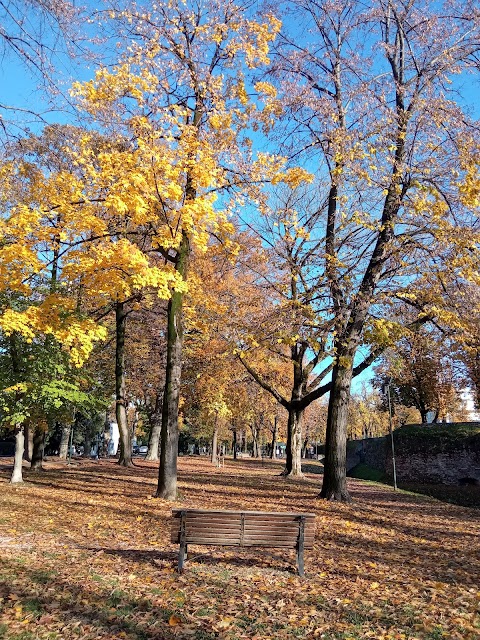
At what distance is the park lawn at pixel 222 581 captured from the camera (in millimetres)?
4484

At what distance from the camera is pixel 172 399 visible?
1198 cm

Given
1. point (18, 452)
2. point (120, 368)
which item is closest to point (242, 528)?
point (18, 452)

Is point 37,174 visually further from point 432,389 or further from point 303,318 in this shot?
point 432,389

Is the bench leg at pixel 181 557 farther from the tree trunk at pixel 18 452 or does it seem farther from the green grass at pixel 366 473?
the green grass at pixel 366 473

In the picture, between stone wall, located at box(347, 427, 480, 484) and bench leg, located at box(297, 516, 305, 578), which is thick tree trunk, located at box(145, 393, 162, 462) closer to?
stone wall, located at box(347, 427, 480, 484)

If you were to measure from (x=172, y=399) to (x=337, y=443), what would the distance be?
161 inches

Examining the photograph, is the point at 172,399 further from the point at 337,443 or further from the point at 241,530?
the point at 241,530

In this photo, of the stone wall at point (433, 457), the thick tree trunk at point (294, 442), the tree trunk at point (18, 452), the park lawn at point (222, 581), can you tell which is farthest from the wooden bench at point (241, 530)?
the stone wall at point (433, 457)

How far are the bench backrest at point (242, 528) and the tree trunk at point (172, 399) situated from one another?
226 inches

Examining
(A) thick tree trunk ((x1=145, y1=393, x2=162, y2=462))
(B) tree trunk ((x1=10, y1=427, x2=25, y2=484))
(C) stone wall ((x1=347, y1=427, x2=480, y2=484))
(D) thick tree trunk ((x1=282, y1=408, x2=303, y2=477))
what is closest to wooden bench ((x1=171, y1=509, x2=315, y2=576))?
(B) tree trunk ((x1=10, y1=427, x2=25, y2=484))

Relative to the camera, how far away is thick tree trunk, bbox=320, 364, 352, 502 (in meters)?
12.3

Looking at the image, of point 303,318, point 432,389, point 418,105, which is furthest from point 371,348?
point 432,389

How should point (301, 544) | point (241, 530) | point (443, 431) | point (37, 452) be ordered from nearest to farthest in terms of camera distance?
point (241, 530) → point (301, 544) → point (37, 452) → point (443, 431)

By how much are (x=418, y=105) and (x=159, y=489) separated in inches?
415
